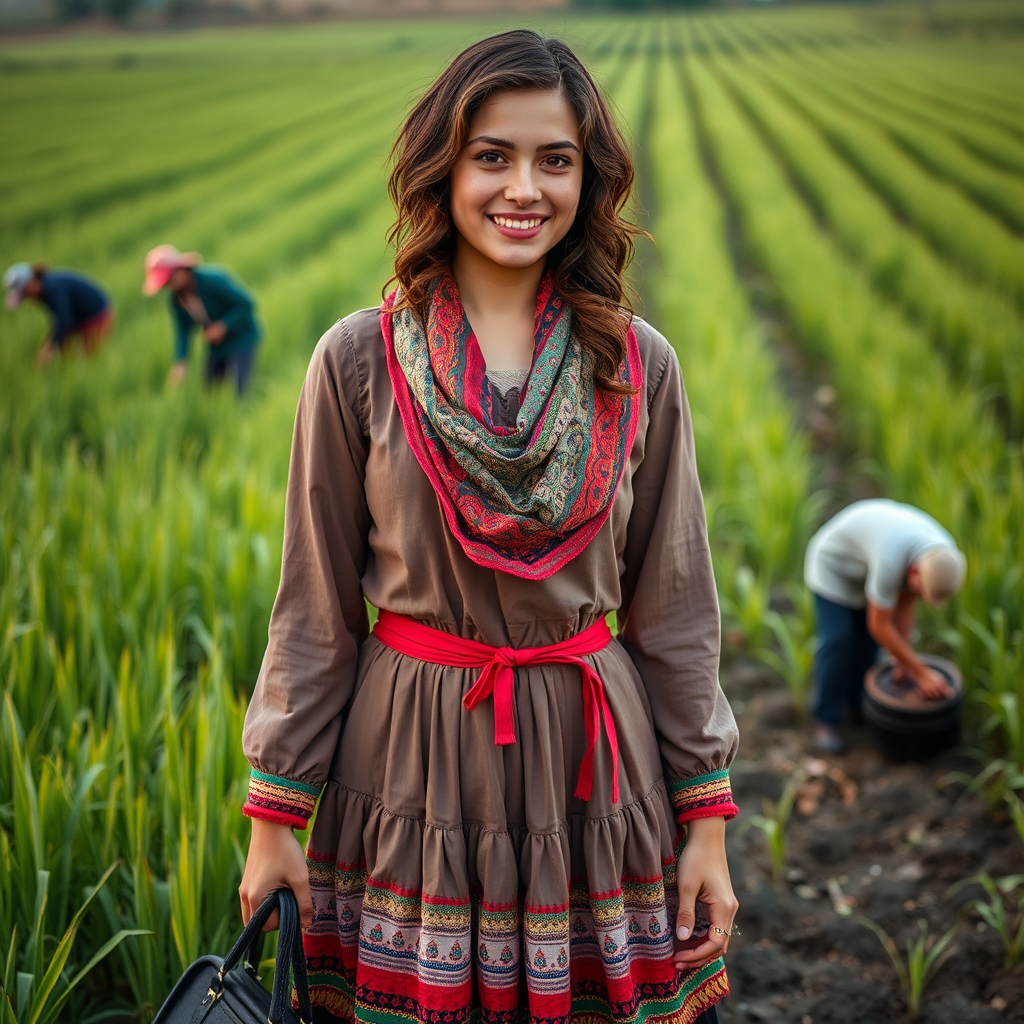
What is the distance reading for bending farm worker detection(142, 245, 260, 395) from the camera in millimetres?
4621

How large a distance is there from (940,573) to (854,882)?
0.76m

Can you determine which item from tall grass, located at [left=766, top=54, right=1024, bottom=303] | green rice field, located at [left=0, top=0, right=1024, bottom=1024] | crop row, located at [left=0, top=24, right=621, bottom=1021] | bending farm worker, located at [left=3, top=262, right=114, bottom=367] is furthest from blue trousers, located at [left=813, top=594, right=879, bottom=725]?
bending farm worker, located at [left=3, top=262, right=114, bottom=367]

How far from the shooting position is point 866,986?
5.86 feet

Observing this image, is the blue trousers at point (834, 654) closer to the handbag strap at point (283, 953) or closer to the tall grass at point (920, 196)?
the handbag strap at point (283, 953)

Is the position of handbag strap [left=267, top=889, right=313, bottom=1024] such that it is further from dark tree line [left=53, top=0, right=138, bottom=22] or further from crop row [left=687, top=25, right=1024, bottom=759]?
dark tree line [left=53, top=0, right=138, bottom=22]

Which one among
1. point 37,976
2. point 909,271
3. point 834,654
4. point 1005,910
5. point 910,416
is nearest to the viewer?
point 37,976

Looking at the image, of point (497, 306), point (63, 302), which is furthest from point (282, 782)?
point (63, 302)

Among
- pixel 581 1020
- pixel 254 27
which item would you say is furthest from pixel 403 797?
pixel 254 27

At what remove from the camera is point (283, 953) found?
906 mm

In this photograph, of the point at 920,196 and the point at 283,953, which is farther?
the point at 920,196

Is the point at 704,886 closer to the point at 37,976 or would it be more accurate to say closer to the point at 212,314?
the point at 37,976

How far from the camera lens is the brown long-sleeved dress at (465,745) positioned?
100 cm

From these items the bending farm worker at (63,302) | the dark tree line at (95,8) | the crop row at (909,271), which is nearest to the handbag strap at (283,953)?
the crop row at (909,271)

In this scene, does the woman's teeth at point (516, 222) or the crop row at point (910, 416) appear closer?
the woman's teeth at point (516, 222)
